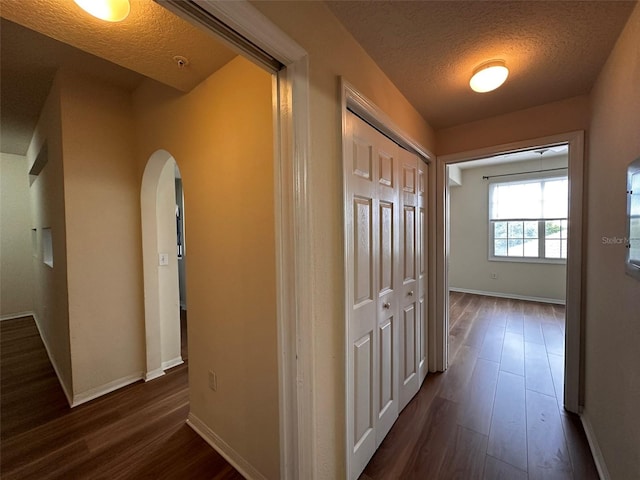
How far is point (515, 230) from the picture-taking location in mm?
5004

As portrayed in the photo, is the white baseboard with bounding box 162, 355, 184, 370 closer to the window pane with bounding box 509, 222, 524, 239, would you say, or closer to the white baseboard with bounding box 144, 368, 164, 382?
the white baseboard with bounding box 144, 368, 164, 382

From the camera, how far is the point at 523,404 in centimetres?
199

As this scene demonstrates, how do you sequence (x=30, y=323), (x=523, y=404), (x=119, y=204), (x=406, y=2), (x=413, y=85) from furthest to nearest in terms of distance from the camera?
(x=30, y=323)
(x=119, y=204)
(x=523, y=404)
(x=413, y=85)
(x=406, y=2)

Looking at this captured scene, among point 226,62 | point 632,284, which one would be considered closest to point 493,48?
point 632,284

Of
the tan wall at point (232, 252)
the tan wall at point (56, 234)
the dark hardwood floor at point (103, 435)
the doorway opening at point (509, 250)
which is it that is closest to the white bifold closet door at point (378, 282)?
the tan wall at point (232, 252)

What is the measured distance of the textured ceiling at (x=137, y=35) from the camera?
3.75 ft

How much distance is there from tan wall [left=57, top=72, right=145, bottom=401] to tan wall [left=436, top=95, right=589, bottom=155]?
302 cm

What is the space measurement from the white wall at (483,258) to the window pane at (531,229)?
565mm

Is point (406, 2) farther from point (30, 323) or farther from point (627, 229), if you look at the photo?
point (30, 323)

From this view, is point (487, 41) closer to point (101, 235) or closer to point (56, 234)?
point (101, 235)

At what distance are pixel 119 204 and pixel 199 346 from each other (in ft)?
5.07

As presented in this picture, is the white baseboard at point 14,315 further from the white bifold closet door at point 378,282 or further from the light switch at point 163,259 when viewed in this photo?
the white bifold closet door at point 378,282

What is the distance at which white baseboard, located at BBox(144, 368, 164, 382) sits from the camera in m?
2.38

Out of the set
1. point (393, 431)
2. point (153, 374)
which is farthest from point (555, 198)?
point (153, 374)
